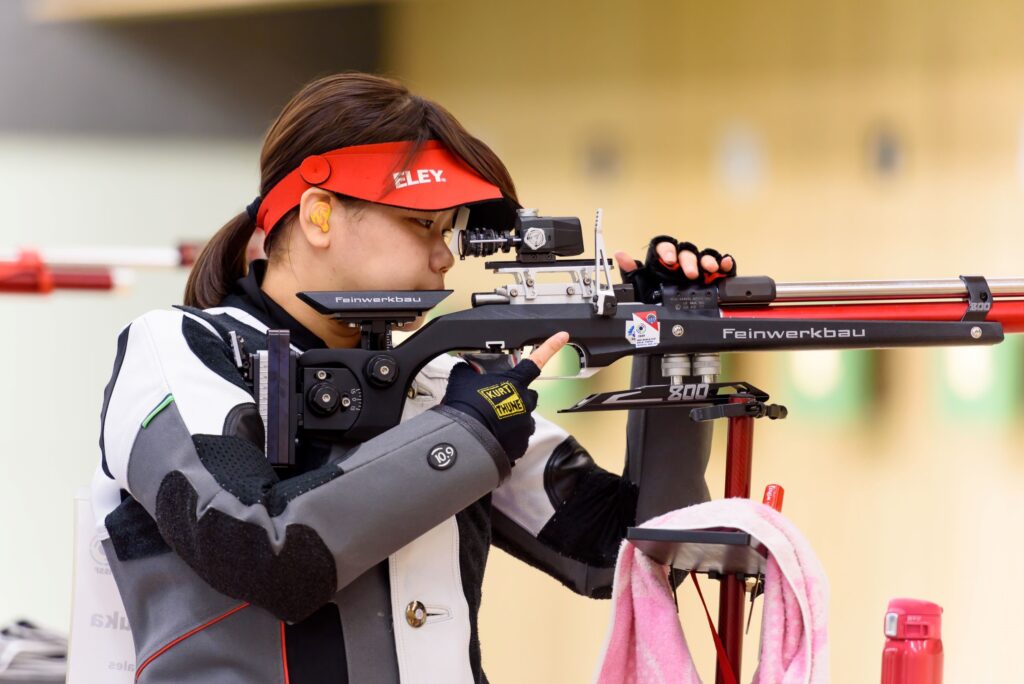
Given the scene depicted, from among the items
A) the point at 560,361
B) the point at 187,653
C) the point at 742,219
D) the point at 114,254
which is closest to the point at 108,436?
the point at 187,653

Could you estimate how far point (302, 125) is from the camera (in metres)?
1.19

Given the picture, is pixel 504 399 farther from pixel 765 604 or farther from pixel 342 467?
pixel 765 604

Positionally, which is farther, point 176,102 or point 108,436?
point 176,102

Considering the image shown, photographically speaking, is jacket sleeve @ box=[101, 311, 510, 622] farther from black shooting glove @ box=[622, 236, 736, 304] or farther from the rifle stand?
black shooting glove @ box=[622, 236, 736, 304]

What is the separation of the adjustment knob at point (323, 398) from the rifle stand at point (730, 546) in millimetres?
305

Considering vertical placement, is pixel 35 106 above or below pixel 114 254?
above

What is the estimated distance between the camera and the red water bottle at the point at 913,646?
98 cm

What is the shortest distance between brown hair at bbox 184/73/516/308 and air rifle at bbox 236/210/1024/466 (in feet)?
0.29

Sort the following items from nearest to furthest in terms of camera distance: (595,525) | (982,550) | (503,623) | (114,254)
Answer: (595,525)
(114,254)
(982,550)
(503,623)

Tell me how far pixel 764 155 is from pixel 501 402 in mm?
1736

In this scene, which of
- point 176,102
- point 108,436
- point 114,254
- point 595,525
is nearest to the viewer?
point 108,436

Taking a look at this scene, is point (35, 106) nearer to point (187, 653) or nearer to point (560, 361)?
point (560, 361)

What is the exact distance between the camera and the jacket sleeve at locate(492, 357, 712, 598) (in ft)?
4.20

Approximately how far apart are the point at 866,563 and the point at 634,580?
1.72 m
